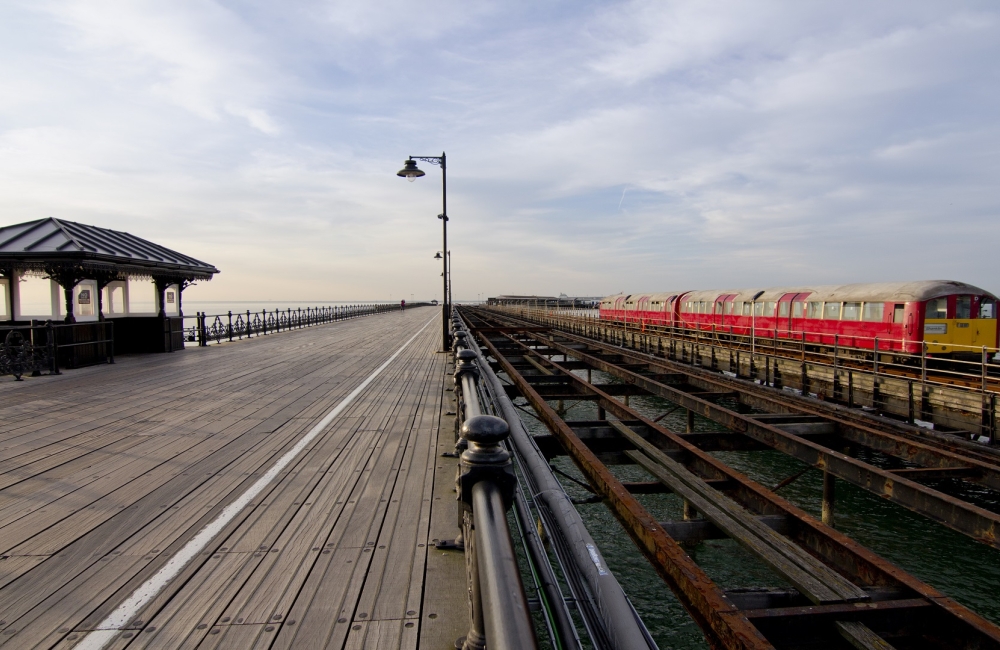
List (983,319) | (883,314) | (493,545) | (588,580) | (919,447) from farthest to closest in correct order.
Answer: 1. (883,314)
2. (983,319)
3. (919,447)
4. (588,580)
5. (493,545)

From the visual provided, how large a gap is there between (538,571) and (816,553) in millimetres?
3264

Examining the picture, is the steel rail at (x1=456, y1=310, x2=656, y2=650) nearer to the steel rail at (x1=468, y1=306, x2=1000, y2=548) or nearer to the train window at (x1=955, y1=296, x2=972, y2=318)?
the steel rail at (x1=468, y1=306, x2=1000, y2=548)

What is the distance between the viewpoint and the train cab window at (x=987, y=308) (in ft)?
60.5

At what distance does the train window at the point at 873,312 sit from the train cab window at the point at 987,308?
9.77 feet

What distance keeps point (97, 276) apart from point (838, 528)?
19.0 m

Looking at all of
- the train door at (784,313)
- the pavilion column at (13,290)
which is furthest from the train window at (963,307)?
the pavilion column at (13,290)

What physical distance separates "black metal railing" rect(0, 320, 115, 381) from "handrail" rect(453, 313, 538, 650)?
14065 millimetres

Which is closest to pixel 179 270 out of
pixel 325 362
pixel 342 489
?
pixel 325 362

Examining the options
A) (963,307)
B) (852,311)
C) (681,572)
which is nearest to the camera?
(681,572)

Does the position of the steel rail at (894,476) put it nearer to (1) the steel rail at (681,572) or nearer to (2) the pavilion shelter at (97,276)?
(1) the steel rail at (681,572)

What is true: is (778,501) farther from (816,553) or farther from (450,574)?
(450,574)

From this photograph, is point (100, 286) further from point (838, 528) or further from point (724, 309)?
point (724, 309)

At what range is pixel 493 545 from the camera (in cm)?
165

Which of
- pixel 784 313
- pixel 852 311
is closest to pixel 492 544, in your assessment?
pixel 852 311
